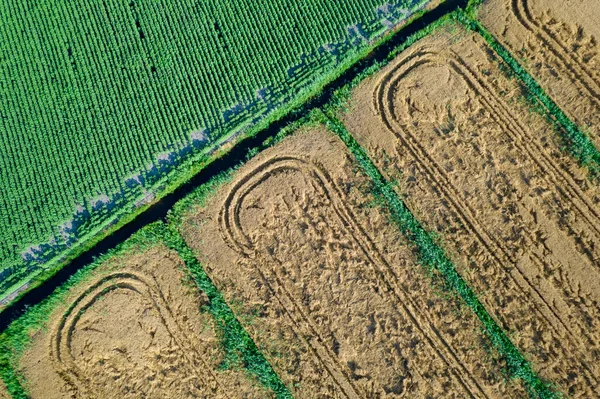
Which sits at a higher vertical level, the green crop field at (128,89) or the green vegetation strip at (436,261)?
the green crop field at (128,89)

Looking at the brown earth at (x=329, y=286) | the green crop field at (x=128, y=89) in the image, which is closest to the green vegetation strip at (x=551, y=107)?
the green crop field at (x=128, y=89)

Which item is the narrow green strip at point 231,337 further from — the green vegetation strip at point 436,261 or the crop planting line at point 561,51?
the crop planting line at point 561,51

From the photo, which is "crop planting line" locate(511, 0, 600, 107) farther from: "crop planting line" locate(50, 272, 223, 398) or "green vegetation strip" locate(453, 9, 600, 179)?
"crop planting line" locate(50, 272, 223, 398)

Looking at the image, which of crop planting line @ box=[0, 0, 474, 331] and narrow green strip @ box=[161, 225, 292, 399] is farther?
crop planting line @ box=[0, 0, 474, 331]

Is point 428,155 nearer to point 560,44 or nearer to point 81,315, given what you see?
point 560,44

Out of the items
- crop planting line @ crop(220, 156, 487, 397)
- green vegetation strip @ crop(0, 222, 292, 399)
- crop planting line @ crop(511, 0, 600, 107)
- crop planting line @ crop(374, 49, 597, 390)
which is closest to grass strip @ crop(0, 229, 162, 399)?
green vegetation strip @ crop(0, 222, 292, 399)

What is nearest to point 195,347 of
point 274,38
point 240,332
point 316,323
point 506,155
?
point 240,332
